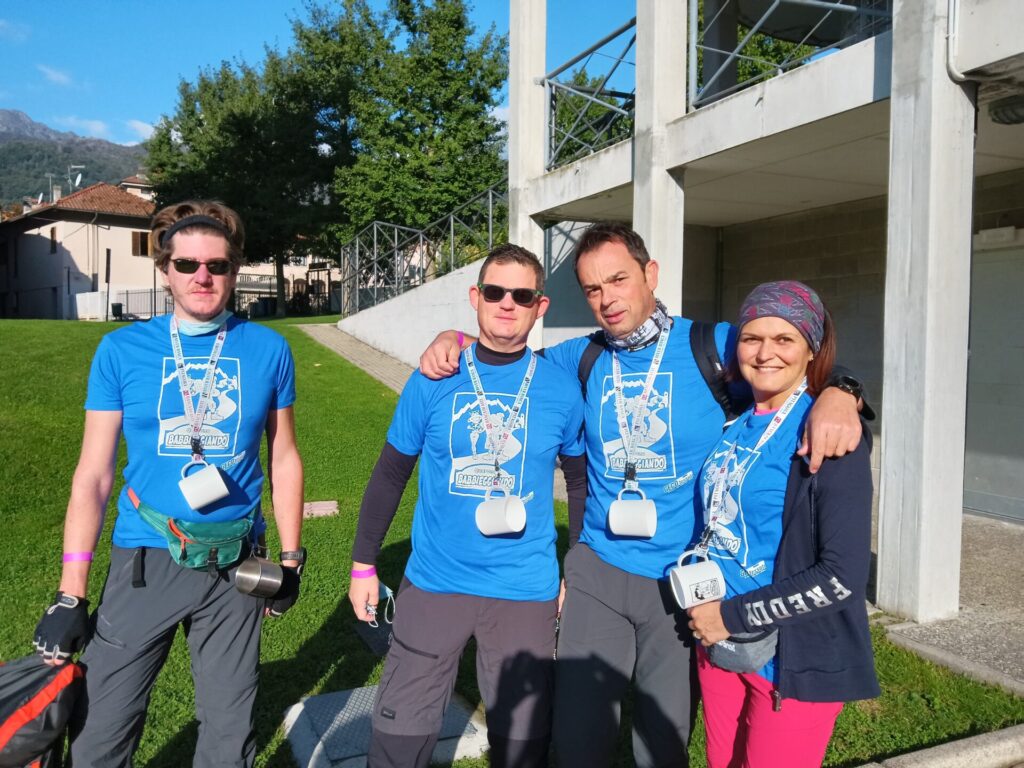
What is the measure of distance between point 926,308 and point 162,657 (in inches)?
168

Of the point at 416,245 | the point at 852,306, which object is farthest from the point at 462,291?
the point at 852,306

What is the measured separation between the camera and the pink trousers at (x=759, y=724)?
2.04 meters

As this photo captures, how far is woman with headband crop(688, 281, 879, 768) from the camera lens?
1.91m

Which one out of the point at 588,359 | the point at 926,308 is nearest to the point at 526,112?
the point at 926,308

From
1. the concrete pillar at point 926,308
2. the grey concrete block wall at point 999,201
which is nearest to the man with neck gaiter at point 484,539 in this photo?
the concrete pillar at point 926,308

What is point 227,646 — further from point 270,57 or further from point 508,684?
point 270,57

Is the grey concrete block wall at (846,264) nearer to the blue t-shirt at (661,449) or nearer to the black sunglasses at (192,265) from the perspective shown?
the blue t-shirt at (661,449)

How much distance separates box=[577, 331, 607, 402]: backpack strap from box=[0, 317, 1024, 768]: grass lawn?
1767 mm

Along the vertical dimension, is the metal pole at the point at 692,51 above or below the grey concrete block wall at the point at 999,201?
above

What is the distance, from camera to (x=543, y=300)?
2.56 meters

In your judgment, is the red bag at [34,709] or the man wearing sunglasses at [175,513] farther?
the man wearing sunglasses at [175,513]

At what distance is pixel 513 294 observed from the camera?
2.49 m

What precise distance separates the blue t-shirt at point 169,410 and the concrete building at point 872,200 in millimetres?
3790

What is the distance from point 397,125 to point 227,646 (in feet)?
89.2
